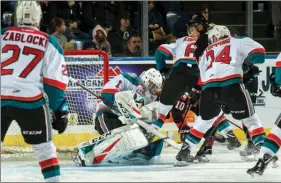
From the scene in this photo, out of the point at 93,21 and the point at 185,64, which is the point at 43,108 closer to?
the point at 185,64

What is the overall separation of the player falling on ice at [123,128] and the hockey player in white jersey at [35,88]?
1.68 metres

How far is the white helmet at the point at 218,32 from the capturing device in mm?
6602

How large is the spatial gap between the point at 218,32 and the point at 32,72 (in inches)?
82.8

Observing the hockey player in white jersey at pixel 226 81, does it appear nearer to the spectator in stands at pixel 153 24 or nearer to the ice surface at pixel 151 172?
the ice surface at pixel 151 172

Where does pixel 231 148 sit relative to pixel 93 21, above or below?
below

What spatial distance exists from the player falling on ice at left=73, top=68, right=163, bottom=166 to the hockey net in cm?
79

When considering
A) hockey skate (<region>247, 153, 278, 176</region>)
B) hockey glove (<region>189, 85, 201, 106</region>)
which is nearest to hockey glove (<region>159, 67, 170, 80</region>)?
hockey glove (<region>189, 85, 201, 106</region>)

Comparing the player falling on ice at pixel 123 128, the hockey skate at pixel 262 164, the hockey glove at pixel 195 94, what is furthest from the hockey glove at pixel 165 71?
the hockey skate at pixel 262 164

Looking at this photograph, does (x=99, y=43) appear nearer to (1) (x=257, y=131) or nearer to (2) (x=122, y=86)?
(2) (x=122, y=86)

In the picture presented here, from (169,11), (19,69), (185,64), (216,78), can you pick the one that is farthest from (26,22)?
(169,11)

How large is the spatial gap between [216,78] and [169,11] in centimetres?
308

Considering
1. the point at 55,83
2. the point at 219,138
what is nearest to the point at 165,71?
the point at 219,138

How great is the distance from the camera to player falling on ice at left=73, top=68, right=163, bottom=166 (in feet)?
21.6

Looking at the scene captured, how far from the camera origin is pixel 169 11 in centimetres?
952
